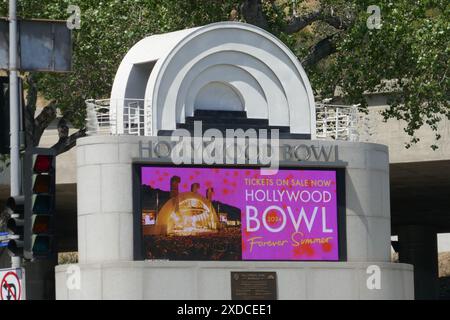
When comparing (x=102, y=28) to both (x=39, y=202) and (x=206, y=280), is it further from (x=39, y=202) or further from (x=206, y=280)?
(x=39, y=202)

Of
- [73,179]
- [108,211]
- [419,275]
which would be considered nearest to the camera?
[108,211]

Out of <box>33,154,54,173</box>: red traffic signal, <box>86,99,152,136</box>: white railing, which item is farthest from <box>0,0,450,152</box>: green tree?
<box>33,154,54,173</box>: red traffic signal

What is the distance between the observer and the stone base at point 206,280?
3288cm

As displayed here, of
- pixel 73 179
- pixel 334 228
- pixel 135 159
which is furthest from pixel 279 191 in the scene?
pixel 73 179

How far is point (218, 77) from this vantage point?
117 ft

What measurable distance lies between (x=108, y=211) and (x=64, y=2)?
12.3 m

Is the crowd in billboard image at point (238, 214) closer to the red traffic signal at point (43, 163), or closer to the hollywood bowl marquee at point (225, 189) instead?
the hollywood bowl marquee at point (225, 189)

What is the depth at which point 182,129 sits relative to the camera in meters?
34.3

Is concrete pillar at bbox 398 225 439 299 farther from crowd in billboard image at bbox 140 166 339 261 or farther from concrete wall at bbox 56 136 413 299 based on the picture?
crowd in billboard image at bbox 140 166 339 261

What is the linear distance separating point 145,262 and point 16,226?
10920mm

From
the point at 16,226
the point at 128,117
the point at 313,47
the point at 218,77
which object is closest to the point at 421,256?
the point at 313,47

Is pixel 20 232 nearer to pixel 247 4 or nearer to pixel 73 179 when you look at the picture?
pixel 247 4

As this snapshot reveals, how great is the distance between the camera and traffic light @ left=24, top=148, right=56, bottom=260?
2152 cm

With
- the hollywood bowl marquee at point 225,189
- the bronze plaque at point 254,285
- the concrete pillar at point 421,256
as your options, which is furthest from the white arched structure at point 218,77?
the concrete pillar at point 421,256
